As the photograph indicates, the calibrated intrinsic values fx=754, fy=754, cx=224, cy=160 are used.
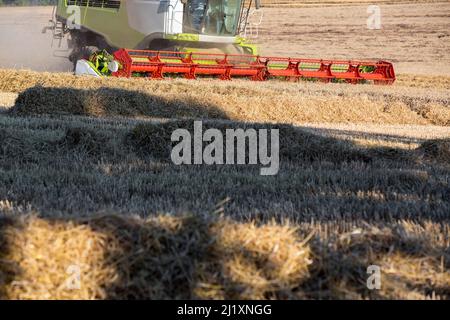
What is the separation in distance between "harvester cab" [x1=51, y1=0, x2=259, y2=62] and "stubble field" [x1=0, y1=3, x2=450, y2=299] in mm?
4684

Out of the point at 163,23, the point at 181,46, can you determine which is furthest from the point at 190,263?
the point at 181,46

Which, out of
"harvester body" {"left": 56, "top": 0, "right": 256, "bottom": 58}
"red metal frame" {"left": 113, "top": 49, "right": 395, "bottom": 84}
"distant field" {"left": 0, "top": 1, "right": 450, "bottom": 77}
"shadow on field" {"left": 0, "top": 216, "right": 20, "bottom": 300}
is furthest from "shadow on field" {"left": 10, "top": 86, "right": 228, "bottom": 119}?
"distant field" {"left": 0, "top": 1, "right": 450, "bottom": 77}

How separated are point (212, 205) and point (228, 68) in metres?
11.9

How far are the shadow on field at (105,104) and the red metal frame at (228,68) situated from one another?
4.06 m

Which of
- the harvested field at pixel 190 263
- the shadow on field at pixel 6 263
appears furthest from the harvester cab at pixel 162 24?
the shadow on field at pixel 6 263

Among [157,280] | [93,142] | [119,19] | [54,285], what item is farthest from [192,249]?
[119,19]

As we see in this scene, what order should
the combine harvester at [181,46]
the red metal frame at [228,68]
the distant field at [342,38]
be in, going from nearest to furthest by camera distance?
the red metal frame at [228,68] → the combine harvester at [181,46] → the distant field at [342,38]

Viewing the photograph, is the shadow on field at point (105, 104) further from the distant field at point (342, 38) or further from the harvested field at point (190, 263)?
the distant field at point (342, 38)

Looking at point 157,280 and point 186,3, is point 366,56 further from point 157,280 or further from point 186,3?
point 157,280

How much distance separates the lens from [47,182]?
6207 millimetres

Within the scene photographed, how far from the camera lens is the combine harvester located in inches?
643

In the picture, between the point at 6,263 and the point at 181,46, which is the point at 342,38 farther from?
the point at 6,263

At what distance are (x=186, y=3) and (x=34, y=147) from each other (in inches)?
403

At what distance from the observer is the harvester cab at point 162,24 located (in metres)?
17.2
